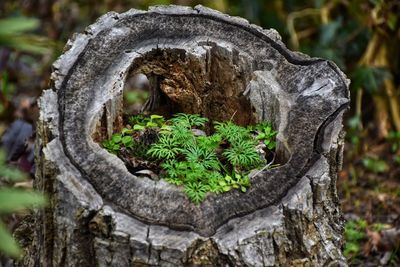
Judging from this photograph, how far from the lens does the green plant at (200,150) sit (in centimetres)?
230

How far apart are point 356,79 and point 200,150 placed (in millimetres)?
2342

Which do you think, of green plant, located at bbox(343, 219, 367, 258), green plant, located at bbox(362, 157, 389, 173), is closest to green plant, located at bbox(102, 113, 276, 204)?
green plant, located at bbox(343, 219, 367, 258)

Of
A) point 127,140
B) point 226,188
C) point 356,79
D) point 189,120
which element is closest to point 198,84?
point 189,120

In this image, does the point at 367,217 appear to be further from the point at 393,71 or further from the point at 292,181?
the point at 292,181

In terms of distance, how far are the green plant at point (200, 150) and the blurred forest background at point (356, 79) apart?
133 centimetres

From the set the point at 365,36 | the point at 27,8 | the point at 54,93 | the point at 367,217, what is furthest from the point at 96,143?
the point at 27,8

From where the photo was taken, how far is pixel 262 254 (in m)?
2.15

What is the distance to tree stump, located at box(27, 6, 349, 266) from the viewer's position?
212 cm

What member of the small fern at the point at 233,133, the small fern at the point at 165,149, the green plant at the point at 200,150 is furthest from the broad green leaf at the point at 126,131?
the small fern at the point at 233,133

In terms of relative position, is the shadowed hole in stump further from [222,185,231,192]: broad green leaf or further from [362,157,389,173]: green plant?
[362,157,389,173]: green plant

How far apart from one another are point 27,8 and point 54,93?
3601mm

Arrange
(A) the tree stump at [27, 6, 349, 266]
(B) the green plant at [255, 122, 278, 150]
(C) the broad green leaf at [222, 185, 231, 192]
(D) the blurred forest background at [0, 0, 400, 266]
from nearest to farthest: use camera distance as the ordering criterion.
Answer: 1. (A) the tree stump at [27, 6, 349, 266]
2. (C) the broad green leaf at [222, 185, 231, 192]
3. (B) the green plant at [255, 122, 278, 150]
4. (D) the blurred forest background at [0, 0, 400, 266]

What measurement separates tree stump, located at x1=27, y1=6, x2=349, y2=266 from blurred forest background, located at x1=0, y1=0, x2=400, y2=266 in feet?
4.21

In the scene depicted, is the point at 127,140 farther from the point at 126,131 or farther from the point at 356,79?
the point at 356,79
